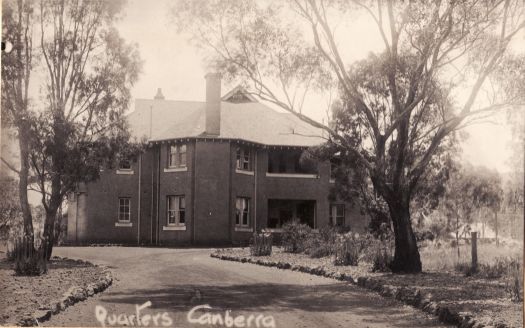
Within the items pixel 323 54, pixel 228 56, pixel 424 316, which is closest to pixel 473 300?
pixel 424 316

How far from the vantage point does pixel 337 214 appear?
32250 mm

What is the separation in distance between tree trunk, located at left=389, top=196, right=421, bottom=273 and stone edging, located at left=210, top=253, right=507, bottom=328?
1.36 m

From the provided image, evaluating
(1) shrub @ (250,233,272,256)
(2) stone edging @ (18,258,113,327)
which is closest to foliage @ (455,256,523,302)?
(1) shrub @ (250,233,272,256)

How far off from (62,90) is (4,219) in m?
4.17

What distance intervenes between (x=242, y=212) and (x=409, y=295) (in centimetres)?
1855

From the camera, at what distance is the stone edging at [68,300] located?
27.3 ft

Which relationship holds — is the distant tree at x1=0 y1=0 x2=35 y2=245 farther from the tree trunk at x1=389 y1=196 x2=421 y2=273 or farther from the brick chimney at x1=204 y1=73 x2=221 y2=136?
the brick chimney at x1=204 y1=73 x2=221 y2=136

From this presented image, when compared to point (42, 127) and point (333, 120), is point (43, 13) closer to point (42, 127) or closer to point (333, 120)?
point (42, 127)

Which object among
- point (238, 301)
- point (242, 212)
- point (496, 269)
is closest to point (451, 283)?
point (496, 269)

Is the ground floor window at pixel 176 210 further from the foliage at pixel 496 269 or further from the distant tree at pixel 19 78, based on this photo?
the foliage at pixel 496 269

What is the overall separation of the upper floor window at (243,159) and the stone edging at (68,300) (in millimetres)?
16364

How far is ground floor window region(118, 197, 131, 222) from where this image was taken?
29391 mm

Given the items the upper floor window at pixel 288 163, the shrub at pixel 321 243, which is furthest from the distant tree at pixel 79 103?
the upper floor window at pixel 288 163

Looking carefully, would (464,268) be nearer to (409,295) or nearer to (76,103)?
(409,295)
